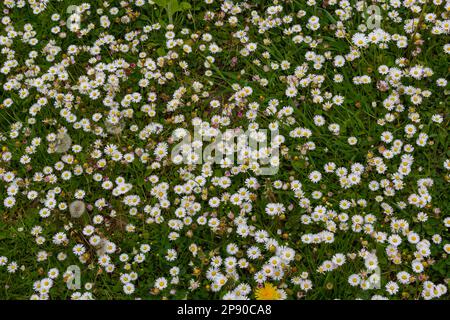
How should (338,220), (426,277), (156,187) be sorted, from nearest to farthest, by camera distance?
(426,277), (338,220), (156,187)

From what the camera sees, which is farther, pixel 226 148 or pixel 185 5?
pixel 185 5

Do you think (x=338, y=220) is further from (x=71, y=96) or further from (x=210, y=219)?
(x=71, y=96)

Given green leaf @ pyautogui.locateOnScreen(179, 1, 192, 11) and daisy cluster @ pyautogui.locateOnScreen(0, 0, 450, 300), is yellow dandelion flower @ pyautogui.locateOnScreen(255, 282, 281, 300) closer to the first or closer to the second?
daisy cluster @ pyautogui.locateOnScreen(0, 0, 450, 300)

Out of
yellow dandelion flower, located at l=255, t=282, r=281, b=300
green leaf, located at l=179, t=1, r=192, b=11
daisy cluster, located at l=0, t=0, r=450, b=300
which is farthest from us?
green leaf, located at l=179, t=1, r=192, b=11

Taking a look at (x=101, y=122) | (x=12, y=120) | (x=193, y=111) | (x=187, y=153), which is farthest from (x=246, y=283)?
(x=12, y=120)

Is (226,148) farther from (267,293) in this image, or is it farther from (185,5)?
(185,5)

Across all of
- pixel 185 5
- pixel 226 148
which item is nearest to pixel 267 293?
pixel 226 148

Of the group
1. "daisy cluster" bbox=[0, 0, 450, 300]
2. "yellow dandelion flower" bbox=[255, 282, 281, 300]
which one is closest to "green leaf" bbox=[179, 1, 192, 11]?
"daisy cluster" bbox=[0, 0, 450, 300]

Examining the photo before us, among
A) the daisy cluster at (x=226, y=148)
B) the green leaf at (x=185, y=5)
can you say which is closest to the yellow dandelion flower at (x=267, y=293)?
the daisy cluster at (x=226, y=148)
